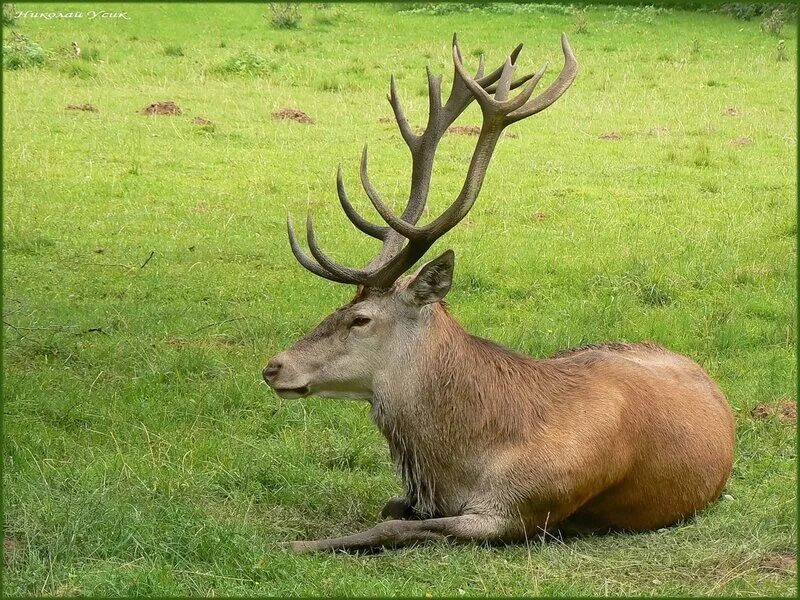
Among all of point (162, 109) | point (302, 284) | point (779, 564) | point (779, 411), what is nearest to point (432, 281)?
point (779, 564)

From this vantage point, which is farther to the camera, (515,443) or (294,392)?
(294,392)

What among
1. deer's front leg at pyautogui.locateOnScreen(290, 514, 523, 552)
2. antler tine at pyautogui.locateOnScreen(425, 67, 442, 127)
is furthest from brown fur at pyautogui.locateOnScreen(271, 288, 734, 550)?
antler tine at pyautogui.locateOnScreen(425, 67, 442, 127)

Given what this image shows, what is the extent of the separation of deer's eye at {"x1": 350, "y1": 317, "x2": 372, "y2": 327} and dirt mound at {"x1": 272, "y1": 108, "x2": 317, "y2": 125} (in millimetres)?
10718

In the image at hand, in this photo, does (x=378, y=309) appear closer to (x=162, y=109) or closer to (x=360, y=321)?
(x=360, y=321)

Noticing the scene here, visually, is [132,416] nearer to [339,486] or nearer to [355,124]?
[339,486]

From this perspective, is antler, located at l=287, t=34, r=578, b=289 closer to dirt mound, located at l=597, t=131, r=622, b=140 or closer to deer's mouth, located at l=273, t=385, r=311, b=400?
deer's mouth, located at l=273, t=385, r=311, b=400

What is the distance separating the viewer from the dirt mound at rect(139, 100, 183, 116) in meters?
16.5

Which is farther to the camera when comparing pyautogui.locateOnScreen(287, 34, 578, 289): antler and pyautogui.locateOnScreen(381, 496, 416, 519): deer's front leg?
pyautogui.locateOnScreen(381, 496, 416, 519): deer's front leg

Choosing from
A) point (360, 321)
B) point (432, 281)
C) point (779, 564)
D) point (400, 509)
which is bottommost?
point (400, 509)

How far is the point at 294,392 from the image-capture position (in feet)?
20.2

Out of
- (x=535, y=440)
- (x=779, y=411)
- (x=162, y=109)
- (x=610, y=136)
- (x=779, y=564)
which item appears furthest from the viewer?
(x=162, y=109)

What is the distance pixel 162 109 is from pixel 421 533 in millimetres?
11902

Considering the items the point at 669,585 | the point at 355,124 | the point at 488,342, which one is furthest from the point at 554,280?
the point at 355,124

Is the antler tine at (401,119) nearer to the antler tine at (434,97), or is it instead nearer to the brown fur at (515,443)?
the antler tine at (434,97)
